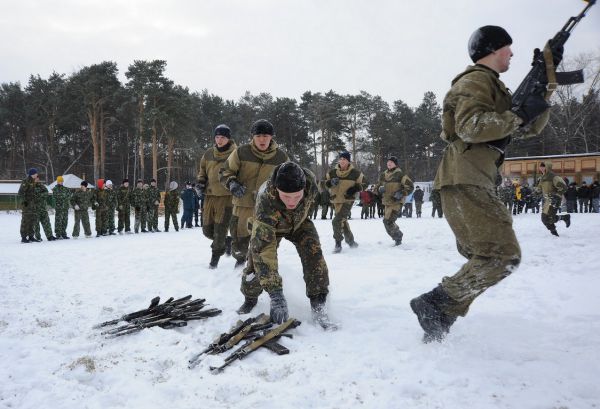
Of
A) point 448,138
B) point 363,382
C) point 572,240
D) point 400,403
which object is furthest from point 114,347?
point 572,240

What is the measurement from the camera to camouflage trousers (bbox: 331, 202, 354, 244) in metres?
8.22

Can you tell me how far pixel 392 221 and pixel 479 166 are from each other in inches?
238

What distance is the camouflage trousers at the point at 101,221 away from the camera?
1348 centimetres

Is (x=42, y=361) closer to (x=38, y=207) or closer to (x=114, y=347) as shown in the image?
(x=114, y=347)

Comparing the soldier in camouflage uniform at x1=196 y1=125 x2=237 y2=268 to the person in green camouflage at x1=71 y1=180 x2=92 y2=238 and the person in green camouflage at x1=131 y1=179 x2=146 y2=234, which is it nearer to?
the person in green camouflage at x1=71 y1=180 x2=92 y2=238

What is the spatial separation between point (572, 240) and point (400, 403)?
8.02 m

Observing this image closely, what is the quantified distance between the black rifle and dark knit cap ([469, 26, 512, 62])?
0.25m

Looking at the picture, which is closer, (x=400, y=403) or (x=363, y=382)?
(x=400, y=403)

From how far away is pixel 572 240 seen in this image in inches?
331

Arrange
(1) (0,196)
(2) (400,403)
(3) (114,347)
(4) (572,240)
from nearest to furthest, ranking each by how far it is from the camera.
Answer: (2) (400,403)
(3) (114,347)
(4) (572,240)
(1) (0,196)

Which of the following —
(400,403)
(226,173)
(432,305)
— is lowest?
(400,403)

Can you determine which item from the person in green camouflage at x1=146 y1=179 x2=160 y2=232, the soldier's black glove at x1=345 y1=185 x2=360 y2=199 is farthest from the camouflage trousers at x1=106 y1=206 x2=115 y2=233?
the soldier's black glove at x1=345 y1=185 x2=360 y2=199

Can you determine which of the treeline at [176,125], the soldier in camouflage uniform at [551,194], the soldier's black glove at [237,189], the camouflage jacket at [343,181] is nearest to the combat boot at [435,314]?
the soldier's black glove at [237,189]

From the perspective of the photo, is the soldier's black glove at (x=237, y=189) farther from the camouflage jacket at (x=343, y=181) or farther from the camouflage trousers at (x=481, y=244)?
the camouflage jacket at (x=343, y=181)
